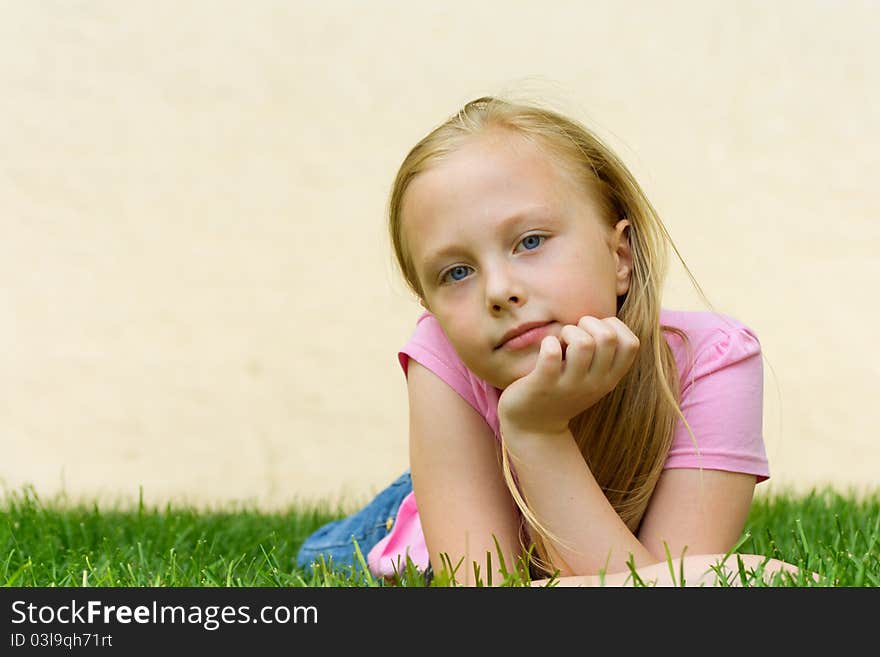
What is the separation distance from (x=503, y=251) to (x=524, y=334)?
0.46 feet

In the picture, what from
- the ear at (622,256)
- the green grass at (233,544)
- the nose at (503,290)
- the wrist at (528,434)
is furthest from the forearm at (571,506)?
the ear at (622,256)

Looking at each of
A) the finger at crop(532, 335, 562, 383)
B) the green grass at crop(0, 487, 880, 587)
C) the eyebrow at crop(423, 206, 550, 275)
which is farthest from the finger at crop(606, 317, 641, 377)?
the green grass at crop(0, 487, 880, 587)

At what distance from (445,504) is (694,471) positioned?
451 millimetres

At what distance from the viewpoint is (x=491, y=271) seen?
1.80 m

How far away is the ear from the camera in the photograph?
6.57 ft

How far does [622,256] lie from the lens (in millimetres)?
2035

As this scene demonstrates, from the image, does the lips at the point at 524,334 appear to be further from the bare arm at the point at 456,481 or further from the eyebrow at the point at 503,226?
the bare arm at the point at 456,481

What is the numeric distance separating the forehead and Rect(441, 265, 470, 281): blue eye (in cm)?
5

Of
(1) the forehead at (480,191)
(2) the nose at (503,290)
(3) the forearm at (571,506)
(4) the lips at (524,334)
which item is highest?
(1) the forehead at (480,191)

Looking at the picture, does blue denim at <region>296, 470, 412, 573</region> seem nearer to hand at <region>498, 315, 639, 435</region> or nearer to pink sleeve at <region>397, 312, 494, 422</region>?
pink sleeve at <region>397, 312, 494, 422</region>

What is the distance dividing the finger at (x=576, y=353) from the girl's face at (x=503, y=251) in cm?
6

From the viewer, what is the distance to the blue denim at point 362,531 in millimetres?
2930
